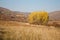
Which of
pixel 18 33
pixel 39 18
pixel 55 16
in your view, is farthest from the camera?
pixel 39 18

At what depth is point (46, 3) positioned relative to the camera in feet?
18.2

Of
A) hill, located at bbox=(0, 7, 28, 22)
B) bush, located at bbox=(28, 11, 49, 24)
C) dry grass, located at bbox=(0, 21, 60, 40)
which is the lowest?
dry grass, located at bbox=(0, 21, 60, 40)

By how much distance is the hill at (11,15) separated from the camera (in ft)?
16.2

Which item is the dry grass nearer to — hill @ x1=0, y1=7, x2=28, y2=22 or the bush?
hill @ x1=0, y1=7, x2=28, y2=22

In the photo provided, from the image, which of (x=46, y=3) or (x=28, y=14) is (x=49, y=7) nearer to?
(x=46, y=3)

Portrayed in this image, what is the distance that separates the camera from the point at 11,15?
16.7 feet

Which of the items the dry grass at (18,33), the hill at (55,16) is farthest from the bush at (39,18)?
the dry grass at (18,33)

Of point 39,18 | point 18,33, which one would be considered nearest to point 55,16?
point 39,18

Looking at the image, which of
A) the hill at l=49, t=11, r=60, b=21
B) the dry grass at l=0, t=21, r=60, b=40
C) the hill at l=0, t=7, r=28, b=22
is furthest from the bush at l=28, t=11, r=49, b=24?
the dry grass at l=0, t=21, r=60, b=40

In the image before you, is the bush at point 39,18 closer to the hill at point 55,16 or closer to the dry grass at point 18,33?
the hill at point 55,16

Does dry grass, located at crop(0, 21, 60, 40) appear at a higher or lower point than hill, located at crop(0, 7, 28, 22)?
lower

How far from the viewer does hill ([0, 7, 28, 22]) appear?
4.95m

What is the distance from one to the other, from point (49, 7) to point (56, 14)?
0.41 meters

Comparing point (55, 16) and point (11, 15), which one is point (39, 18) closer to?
point (55, 16)
